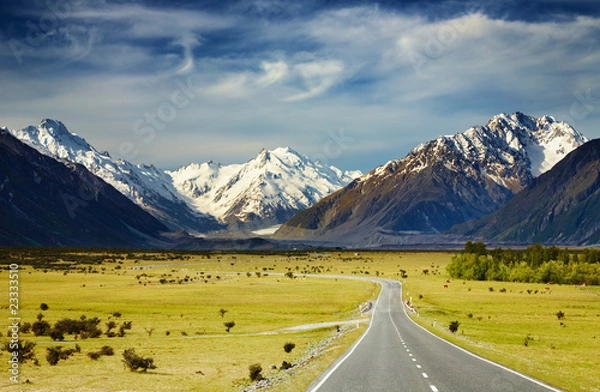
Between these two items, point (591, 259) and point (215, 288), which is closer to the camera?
point (215, 288)

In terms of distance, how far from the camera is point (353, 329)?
6159cm

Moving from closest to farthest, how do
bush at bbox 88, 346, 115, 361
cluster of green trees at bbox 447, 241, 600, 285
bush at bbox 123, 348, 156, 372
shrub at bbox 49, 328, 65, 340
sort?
1. bush at bbox 123, 348, 156, 372
2. bush at bbox 88, 346, 115, 361
3. shrub at bbox 49, 328, 65, 340
4. cluster of green trees at bbox 447, 241, 600, 285

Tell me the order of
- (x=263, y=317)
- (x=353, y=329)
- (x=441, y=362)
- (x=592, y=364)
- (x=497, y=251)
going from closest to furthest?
(x=441, y=362) < (x=592, y=364) < (x=353, y=329) < (x=263, y=317) < (x=497, y=251)

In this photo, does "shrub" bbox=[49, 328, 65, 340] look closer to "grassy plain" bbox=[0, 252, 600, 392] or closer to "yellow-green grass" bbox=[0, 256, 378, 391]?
"yellow-green grass" bbox=[0, 256, 378, 391]

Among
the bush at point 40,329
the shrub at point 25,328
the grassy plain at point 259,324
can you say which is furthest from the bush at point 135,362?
the shrub at point 25,328

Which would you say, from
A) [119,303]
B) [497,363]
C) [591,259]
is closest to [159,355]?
[497,363]

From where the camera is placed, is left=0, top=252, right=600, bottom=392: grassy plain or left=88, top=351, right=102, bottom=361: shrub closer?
left=0, top=252, right=600, bottom=392: grassy plain

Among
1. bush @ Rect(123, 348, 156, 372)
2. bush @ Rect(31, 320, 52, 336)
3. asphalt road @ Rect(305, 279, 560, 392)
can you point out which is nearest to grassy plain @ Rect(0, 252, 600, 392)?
bush @ Rect(123, 348, 156, 372)

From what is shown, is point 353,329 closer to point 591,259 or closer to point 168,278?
point 168,278

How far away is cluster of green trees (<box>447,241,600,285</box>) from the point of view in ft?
518

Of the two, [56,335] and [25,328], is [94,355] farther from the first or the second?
[25,328]

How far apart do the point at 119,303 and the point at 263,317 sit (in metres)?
28.3

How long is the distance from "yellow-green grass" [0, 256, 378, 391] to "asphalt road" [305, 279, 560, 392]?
227 centimetres

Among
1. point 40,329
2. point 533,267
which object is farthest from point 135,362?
point 533,267
